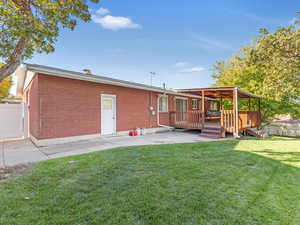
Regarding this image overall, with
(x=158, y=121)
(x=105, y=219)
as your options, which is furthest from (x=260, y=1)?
(x=105, y=219)

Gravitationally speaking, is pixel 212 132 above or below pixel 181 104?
below

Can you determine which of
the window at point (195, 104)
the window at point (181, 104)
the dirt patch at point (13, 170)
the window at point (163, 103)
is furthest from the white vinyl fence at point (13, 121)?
the window at point (195, 104)

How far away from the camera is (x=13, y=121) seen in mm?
8414

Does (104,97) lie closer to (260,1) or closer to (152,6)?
(152,6)

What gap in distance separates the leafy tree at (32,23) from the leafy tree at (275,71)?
1091 cm

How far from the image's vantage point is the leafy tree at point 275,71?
32.8 feet

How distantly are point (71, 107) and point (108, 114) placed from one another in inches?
75.4

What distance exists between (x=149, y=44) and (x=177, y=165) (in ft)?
42.2

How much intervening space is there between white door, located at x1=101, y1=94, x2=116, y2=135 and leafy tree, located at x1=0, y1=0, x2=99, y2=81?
3.71 meters

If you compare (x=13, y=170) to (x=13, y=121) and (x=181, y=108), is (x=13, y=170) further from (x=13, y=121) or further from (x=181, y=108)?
(x=181, y=108)

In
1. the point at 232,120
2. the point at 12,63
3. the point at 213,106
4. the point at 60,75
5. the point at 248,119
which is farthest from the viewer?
the point at 213,106

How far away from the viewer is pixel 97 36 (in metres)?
11.5

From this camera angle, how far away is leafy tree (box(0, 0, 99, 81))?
3520 mm

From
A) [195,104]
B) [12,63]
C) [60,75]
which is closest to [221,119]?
[195,104]
